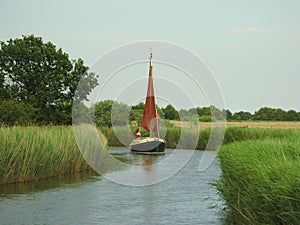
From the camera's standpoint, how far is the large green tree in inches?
1394

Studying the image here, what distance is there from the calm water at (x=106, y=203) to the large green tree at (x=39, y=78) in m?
17.2

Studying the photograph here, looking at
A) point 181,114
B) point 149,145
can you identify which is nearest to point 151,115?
point 149,145

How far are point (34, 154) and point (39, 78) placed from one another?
19.2 meters

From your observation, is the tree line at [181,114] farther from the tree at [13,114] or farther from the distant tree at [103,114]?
the tree at [13,114]

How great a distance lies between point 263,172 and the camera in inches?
288

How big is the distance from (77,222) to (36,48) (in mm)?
26637

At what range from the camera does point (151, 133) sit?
119 ft

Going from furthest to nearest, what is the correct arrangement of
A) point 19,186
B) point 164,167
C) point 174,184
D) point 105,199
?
point 164,167
point 174,184
point 19,186
point 105,199

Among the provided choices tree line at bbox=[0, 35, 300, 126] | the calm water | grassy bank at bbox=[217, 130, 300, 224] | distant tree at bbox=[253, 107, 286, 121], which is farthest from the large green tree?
distant tree at bbox=[253, 107, 286, 121]

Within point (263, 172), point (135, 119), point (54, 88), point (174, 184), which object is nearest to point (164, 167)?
point (174, 184)

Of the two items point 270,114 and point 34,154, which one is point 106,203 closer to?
point 34,154

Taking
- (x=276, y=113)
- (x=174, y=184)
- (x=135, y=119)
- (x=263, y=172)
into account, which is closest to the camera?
(x=263, y=172)

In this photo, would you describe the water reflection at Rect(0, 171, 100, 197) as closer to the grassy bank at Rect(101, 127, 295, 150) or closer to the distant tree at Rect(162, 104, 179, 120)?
the grassy bank at Rect(101, 127, 295, 150)

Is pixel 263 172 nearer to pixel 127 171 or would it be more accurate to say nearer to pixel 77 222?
pixel 77 222
